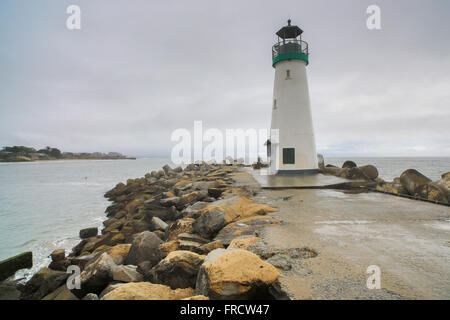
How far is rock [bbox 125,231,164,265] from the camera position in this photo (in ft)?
13.6

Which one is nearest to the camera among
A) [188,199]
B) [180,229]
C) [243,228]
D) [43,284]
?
[243,228]

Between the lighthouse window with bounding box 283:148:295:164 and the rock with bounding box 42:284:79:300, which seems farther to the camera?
the lighthouse window with bounding box 283:148:295:164

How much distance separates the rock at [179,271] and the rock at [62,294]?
1976 millimetres

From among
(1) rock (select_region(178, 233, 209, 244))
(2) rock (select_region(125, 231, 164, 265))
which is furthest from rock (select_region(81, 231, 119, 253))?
(1) rock (select_region(178, 233, 209, 244))

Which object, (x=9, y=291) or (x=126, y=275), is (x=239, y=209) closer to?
(x=126, y=275)

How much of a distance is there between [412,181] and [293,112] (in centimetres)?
744

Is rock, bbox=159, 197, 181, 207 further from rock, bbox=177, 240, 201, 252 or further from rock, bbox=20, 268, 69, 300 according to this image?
rock, bbox=177, 240, 201, 252

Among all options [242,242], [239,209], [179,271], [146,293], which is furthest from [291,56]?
[146,293]

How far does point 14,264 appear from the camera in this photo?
664cm

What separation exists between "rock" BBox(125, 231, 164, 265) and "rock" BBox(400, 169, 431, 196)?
772cm

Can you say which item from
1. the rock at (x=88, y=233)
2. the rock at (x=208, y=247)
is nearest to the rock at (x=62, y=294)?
the rock at (x=208, y=247)

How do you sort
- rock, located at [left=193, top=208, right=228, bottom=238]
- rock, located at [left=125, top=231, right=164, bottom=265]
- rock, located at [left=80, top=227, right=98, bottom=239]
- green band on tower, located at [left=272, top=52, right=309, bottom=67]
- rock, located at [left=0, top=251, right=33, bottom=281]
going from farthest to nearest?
green band on tower, located at [left=272, top=52, right=309, bottom=67]
rock, located at [left=80, top=227, right=98, bottom=239]
rock, located at [left=0, top=251, right=33, bottom=281]
rock, located at [left=193, top=208, right=228, bottom=238]
rock, located at [left=125, top=231, right=164, bottom=265]
